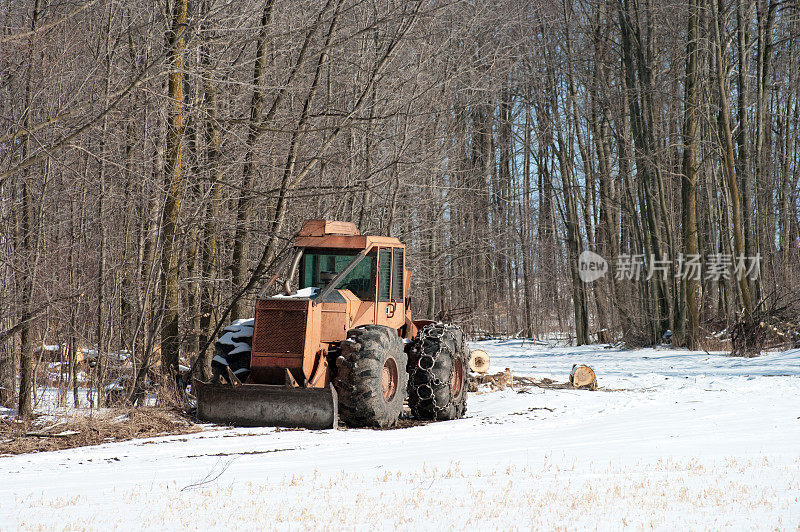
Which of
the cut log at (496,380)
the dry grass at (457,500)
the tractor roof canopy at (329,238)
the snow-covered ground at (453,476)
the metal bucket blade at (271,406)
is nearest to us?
the dry grass at (457,500)

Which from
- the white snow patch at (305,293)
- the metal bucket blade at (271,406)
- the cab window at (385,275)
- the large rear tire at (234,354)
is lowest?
the metal bucket blade at (271,406)

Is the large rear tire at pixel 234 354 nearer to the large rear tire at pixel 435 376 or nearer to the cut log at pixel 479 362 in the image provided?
the large rear tire at pixel 435 376

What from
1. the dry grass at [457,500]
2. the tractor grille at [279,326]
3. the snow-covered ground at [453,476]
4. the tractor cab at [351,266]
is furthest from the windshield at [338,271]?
the dry grass at [457,500]

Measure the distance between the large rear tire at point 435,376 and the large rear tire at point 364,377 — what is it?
1174 millimetres

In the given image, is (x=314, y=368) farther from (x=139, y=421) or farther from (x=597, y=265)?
(x=597, y=265)

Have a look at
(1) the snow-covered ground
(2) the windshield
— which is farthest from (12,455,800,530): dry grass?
(2) the windshield

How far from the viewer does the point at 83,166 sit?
13445mm

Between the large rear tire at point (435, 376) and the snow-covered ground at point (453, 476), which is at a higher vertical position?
the large rear tire at point (435, 376)

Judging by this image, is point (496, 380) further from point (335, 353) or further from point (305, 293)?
point (305, 293)

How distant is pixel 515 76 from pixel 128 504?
30.8 metres

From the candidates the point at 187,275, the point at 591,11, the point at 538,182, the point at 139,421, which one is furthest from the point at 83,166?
the point at 538,182

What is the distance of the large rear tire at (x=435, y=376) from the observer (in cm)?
1162

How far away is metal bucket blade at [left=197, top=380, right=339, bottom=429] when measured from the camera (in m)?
10.0

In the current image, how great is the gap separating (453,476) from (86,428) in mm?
4748
